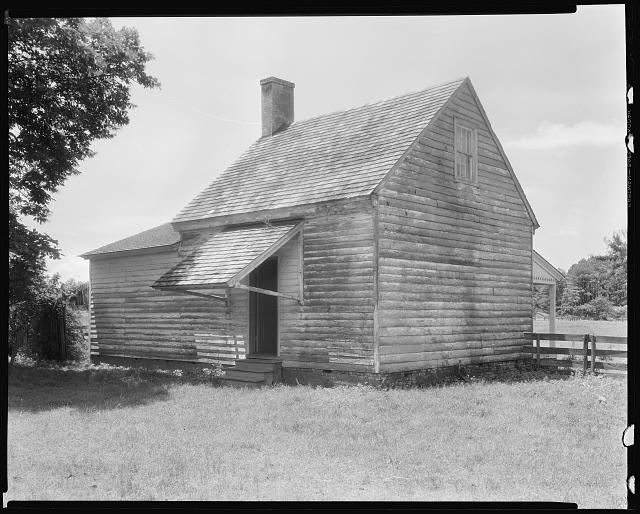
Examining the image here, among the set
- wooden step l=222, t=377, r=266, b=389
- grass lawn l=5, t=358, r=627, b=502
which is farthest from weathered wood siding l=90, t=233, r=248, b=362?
grass lawn l=5, t=358, r=627, b=502

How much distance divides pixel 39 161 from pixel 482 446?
41.3 feet

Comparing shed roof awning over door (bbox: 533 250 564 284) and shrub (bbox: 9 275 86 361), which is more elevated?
shed roof awning over door (bbox: 533 250 564 284)

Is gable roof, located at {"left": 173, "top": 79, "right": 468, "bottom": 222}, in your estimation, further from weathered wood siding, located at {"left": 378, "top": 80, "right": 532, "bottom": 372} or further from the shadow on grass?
the shadow on grass

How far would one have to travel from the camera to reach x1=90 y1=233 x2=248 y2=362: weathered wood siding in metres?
17.3

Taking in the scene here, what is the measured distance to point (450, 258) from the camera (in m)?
16.4

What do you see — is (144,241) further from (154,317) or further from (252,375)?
(252,375)

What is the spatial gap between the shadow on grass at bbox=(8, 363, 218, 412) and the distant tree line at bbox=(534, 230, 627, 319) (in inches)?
1458

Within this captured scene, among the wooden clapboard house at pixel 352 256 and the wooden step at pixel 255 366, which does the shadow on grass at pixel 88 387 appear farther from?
the wooden clapboard house at pixel 352 256

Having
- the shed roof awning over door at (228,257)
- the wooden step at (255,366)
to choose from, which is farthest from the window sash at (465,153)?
the wooden step at (255,366)

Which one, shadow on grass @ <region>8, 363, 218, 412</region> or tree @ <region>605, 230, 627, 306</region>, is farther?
tree @ <region>605, 230, 627, 306</region>

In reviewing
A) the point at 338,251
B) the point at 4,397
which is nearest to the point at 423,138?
the point at 338,251

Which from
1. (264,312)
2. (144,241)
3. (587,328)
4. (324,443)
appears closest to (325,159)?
(264,312)

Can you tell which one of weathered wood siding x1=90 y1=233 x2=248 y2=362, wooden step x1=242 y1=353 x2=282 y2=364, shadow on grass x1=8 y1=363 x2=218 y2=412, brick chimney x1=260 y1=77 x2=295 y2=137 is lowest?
shadow on grass x1=8 y1=363 x2=218 y2=412

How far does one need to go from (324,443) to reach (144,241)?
1336cm
